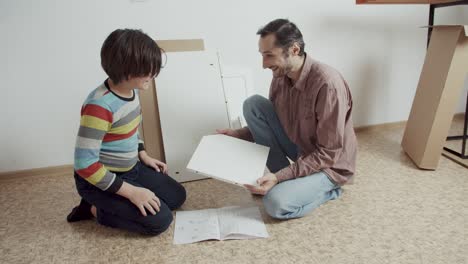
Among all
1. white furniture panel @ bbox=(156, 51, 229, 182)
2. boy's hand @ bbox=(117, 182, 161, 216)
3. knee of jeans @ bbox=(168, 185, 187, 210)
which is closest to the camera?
boy's hand @ bbox=(117, 182, 161, 216)

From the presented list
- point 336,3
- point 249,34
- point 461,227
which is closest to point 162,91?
point 249,34

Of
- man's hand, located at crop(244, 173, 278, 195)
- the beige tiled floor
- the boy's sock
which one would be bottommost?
the beige tiled floor

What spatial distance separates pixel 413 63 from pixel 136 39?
187 cm

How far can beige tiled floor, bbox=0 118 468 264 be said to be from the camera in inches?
44.1

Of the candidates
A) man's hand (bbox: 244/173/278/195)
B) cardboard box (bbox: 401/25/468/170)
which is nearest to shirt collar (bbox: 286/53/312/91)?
man's hand (bbox: 244/173/278/195)

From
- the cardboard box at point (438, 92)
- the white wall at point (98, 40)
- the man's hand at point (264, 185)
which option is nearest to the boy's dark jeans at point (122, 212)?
the man's hand at point (264, 185)

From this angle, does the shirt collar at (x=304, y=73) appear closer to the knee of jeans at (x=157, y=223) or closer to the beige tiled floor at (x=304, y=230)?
the beige tiled floor at (x=304, y=230)

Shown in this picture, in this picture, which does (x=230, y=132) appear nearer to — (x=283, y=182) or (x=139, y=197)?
(x=283, y=182)

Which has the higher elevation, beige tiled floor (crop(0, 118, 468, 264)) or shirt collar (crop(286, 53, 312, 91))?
shirt collar (crop(286, 53, 312, 91))

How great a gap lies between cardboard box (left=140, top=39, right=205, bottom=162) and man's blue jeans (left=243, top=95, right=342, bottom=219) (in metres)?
0.46

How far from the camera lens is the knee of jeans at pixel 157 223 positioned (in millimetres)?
1200

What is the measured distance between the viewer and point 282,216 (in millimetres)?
1276

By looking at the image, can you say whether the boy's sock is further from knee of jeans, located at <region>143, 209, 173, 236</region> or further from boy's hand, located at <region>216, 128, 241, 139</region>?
boy's hand, located at <region>216, 128, 241, 139</region>

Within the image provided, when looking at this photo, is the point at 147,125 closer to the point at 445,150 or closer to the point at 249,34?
the point at 249,34
